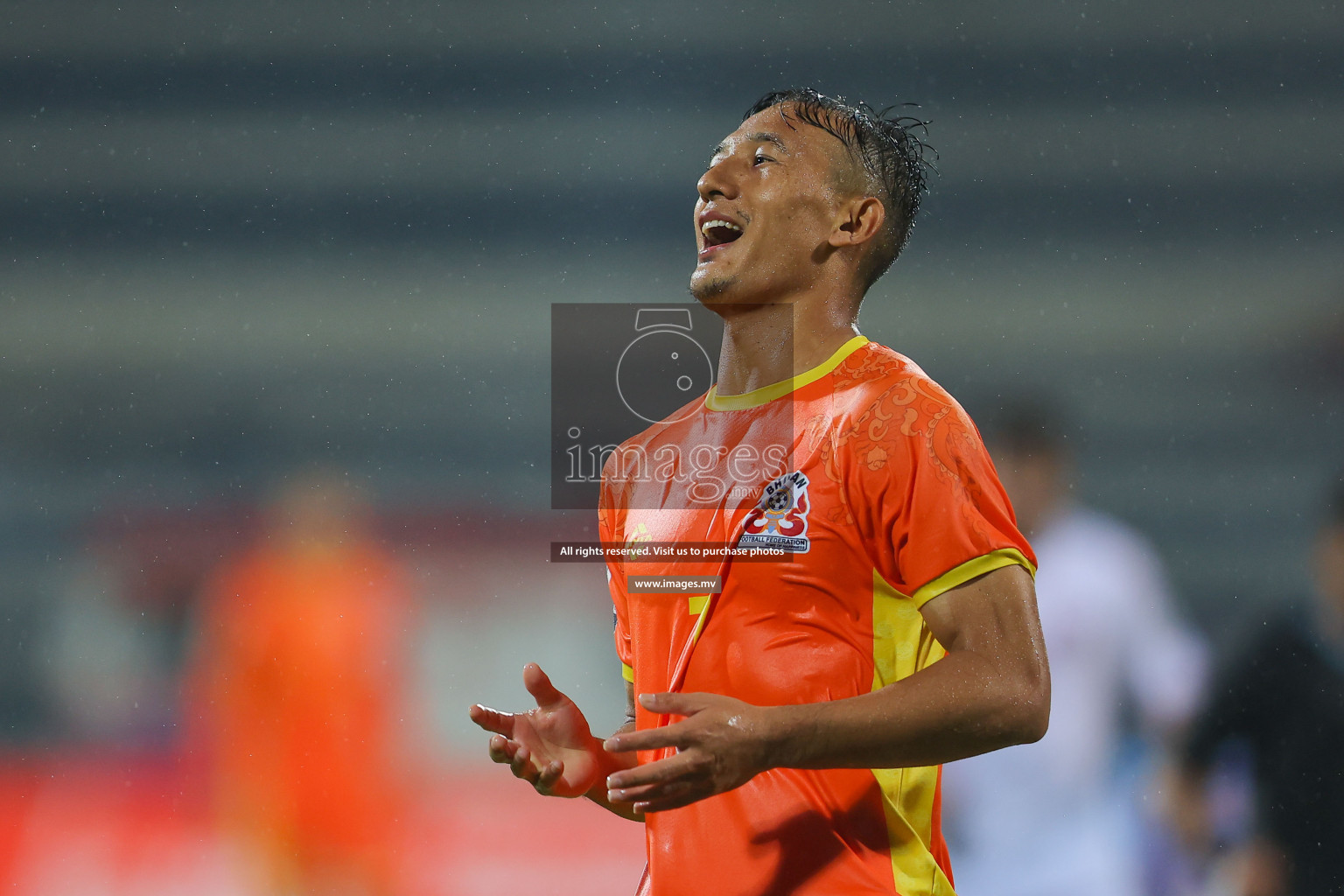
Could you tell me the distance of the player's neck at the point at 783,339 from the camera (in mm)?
1609

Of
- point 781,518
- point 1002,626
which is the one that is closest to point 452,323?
point 781,518

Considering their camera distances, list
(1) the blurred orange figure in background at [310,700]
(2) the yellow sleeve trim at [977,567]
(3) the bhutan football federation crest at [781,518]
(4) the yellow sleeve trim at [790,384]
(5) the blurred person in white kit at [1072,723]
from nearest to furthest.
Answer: (2) the yellow sleeve trim at [977,567] < (3) the bhutan football federation crest at [781,518] < (4) the yellow sleeve trim at [790,384] < (5) the blurred person in white kit at [1072,723] < (1) the blurred orange figure in background at [310,700]

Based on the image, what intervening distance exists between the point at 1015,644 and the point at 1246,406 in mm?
2837

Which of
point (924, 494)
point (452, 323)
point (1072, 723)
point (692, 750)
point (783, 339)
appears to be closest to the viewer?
point (692, 750)

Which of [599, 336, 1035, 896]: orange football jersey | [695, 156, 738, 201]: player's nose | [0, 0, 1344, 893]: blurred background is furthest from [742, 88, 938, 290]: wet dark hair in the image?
[0, 0, 1344, 893]: blurred background

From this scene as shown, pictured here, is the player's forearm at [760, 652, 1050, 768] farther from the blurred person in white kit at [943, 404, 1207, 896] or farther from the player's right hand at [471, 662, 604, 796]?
the blurred person in white kit at [943, 404, 1207, 896]

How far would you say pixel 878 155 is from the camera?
5.68 feet

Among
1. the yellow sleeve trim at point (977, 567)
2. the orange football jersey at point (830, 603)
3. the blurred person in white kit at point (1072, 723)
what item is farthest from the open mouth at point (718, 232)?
the blurred person in white kit at point (1072, 723)

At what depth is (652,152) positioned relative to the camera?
12.5 ft

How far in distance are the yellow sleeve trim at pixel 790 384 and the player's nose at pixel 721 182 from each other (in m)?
0.29

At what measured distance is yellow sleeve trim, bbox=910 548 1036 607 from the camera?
1241 mm

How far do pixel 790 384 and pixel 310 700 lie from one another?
2.13 meters

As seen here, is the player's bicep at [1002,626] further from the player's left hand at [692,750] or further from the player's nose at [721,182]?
the player's nose at [721,182]

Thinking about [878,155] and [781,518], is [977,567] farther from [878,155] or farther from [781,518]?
[878,155]
